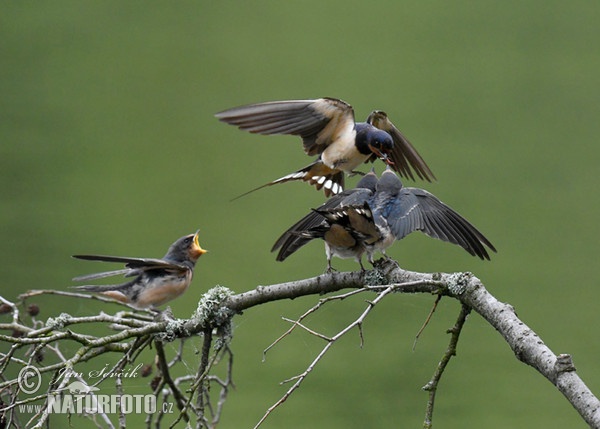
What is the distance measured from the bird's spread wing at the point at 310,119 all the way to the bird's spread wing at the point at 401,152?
0.16 metres

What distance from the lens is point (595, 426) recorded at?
135cm

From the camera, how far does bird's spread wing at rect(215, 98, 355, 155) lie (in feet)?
7.88

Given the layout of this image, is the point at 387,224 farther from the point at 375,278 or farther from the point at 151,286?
the point at 151,286

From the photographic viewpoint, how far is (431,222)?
207 centimetres

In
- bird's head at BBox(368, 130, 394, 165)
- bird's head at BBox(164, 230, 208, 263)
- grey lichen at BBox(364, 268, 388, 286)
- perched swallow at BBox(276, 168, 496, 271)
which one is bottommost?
grey lichen at BBox(364, 268, 388, 286)

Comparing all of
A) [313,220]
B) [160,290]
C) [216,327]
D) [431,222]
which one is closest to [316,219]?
[313,220]

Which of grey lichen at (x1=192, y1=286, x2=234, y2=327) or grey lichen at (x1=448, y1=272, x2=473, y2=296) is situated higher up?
grey lichen at (x1=192, y1=286, x2=234, y2=327)

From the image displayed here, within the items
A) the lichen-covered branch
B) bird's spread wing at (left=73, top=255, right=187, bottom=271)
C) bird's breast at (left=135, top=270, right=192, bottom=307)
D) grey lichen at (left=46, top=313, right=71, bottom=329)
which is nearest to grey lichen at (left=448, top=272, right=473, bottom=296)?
the lichen-covered branch

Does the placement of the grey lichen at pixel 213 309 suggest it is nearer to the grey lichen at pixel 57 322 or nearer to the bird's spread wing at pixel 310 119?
the grey lichen at pixel 57 322

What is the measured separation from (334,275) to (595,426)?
27.5 inches

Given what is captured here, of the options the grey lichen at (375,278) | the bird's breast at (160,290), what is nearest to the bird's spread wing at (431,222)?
the grey lichen at (375,278)

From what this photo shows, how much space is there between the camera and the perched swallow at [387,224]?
77.1 inches

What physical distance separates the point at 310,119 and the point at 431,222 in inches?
23.9

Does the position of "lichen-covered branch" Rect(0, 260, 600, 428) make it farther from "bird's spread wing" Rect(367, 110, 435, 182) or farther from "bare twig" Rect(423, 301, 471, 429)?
"bird's spread wing" Rect(367, 110, 435, 182)
